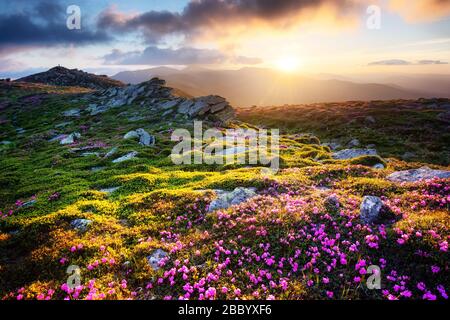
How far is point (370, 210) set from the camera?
10.8 m

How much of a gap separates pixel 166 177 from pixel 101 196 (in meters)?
4.43

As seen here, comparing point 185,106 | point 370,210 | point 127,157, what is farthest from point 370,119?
point 370,210

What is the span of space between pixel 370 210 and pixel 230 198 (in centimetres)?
618

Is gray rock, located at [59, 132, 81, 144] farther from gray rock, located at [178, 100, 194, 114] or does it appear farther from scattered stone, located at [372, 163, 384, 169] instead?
scattered stone, located at [372, 163, 384, 169]

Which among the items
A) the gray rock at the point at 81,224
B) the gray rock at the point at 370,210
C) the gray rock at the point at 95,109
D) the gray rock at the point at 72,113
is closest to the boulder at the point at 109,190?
the gray rock at the point at 81,224

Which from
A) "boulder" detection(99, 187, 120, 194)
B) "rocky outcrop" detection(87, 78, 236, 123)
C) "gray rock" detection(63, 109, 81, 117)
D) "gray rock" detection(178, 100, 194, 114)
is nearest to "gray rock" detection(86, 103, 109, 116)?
"rocky outcrop" detection(87, 78, 236, 123)

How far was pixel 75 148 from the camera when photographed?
3281 cm

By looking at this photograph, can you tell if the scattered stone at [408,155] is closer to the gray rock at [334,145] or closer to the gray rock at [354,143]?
the gray rock at [354,143]

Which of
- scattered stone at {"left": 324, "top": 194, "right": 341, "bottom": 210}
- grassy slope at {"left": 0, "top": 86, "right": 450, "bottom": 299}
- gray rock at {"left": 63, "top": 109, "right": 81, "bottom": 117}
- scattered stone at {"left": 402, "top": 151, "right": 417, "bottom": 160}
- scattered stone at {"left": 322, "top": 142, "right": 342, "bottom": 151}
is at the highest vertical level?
gray rock at {"left": 63, "top": 109, "right": 81, "bottom": 117}

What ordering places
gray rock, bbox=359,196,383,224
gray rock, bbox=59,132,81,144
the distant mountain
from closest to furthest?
gray rock, bbox=359,196,383,224 < gray rock, bbox=59,132,81,144 < the distant mountain

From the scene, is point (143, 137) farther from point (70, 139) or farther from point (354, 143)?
point (354, 143)

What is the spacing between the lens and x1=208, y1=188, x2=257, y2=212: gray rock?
13.4 m

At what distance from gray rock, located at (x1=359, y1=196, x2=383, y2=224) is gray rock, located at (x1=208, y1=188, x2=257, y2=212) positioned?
17.1 feet
